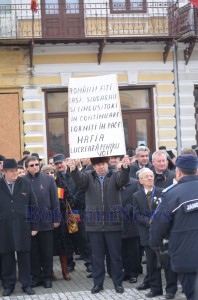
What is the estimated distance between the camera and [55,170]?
10523mm

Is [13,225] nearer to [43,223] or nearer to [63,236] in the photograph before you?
[43,223]

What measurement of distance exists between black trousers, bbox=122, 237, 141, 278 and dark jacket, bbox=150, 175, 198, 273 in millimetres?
3505

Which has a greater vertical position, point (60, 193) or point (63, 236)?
point (60, 193)

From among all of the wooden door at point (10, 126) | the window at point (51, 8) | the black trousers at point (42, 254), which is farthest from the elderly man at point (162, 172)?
the window at point (51, 8)

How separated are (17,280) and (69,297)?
1.49 metres

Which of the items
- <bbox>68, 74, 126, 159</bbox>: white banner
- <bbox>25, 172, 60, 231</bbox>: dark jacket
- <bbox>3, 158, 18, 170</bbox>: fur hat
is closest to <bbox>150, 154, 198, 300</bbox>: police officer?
<bbox>68, 74, 126, 159</bbox>: white banner

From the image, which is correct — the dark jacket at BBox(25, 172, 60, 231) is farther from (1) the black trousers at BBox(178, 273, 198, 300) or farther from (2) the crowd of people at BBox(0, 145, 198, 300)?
(1) the black trousers at BBox(178, 273, 198, 300)

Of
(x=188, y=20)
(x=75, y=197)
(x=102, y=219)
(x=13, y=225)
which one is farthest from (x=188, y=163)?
(x=188, y=20)

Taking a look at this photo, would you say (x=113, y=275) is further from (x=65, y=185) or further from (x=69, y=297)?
(x=65, y=185)

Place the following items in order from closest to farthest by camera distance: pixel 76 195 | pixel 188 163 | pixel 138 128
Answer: pixel 188 163, pixel 76 195, pixel 138 128

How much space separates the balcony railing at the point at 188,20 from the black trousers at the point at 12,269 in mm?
11421

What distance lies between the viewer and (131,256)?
9766 mm

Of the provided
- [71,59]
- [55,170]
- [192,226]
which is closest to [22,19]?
[71,59]

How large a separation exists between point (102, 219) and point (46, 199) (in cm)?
114
